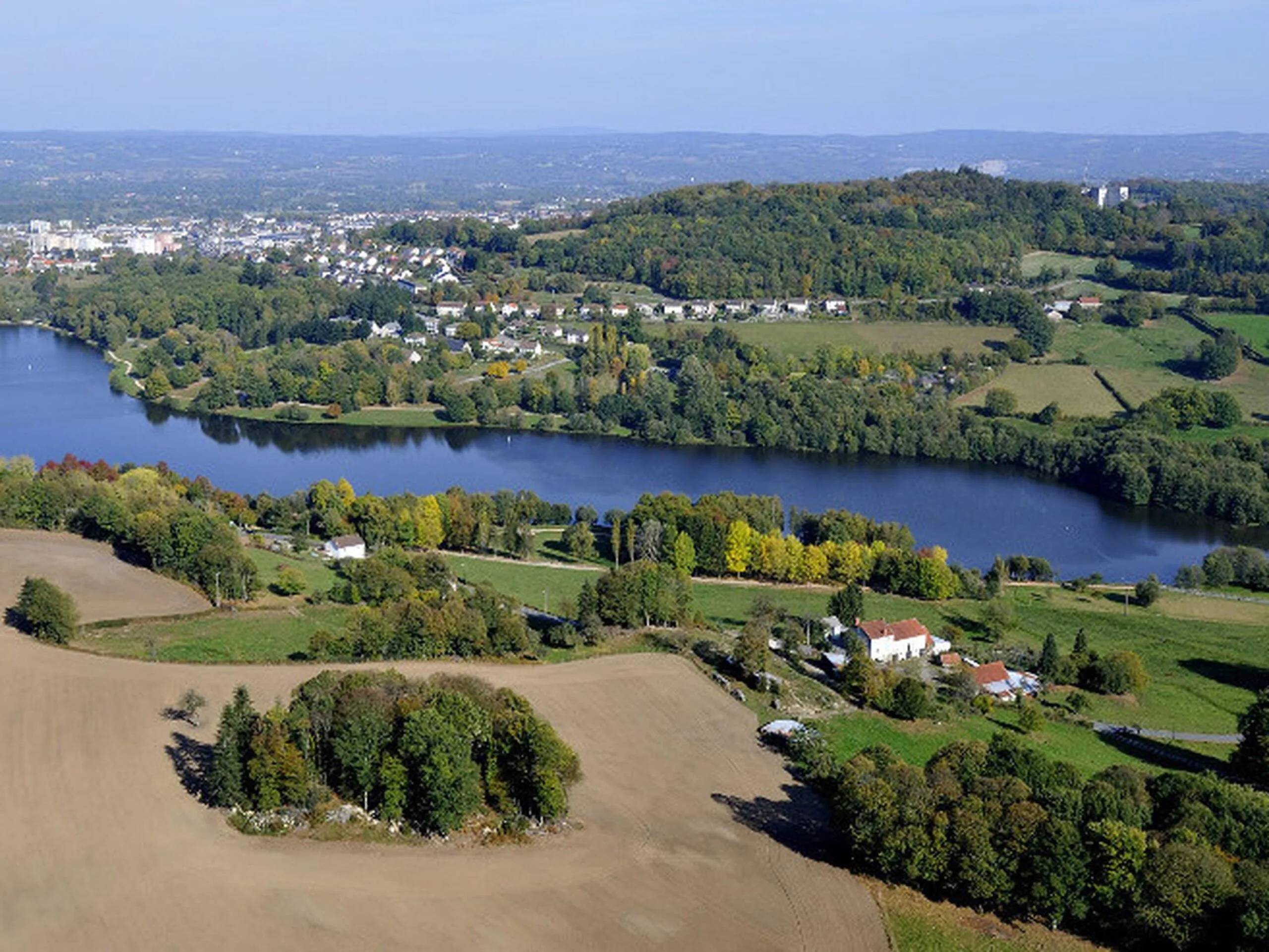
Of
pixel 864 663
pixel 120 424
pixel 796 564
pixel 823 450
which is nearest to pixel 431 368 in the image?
pixel 120 424

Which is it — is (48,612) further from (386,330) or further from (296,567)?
(386,330)

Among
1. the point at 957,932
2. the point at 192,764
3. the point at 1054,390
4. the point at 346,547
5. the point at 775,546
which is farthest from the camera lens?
the point at 1054,390

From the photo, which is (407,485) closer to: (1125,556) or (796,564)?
(796,564)

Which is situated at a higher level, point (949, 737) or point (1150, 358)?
point (1150, 358)

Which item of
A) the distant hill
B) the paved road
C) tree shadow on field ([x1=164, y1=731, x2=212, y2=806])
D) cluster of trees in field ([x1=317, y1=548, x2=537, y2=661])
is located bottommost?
the paved road

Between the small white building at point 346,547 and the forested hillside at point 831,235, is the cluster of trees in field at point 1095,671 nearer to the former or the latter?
the small white building at point 346,547

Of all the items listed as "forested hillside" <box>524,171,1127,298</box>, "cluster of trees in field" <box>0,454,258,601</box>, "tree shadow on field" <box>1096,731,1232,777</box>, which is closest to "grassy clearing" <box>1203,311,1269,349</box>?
"forested hillside" <box>524,171,1127,298</box>

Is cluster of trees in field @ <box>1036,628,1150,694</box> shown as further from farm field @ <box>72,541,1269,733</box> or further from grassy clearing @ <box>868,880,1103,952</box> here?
grassy clearing @ <box>868,880,1103,952</box>

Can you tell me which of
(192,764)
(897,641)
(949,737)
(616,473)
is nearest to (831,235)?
(616,473)
